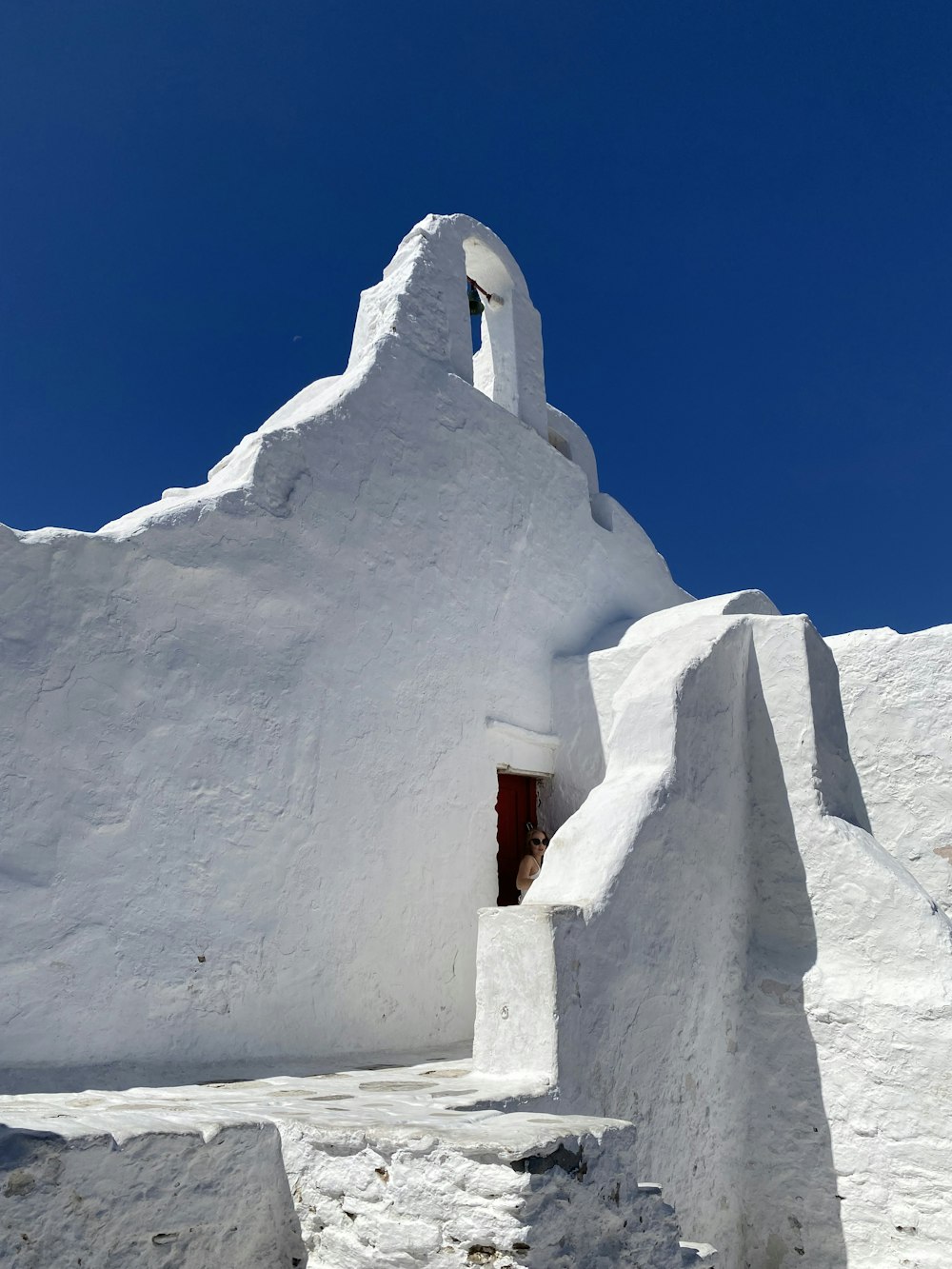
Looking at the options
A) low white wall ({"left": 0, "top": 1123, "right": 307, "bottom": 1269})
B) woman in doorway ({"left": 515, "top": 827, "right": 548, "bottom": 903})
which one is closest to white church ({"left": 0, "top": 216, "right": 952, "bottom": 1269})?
low white wall ({"left": 0, "top": 1123, "right": 307, "bottom": 1269})

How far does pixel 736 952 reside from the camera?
18.2ft

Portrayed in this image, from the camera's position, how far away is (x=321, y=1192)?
2.83 m

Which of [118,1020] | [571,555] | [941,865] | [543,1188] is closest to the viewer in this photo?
[543,1188]

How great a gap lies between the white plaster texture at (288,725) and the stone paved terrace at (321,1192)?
4.04 ft

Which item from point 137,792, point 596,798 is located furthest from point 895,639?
point 137,792

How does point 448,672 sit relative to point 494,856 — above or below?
above

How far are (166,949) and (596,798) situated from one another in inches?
84.8

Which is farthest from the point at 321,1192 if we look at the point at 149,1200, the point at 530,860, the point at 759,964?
the point at 530,860

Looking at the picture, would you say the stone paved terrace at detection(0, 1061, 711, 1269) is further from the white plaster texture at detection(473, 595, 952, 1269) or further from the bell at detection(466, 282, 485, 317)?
the bell at detection(466, 282, 485, 317)

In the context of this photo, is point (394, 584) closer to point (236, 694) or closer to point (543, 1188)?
point (236, 694)

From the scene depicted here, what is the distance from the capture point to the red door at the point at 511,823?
6863mm

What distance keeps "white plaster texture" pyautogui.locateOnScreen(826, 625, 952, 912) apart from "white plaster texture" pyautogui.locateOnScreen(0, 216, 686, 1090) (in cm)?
221

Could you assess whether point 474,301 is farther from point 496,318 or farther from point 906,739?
point 906,739

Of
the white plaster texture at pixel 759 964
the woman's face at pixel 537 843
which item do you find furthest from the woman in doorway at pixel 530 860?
the white plaster texture at pixel 759 964
